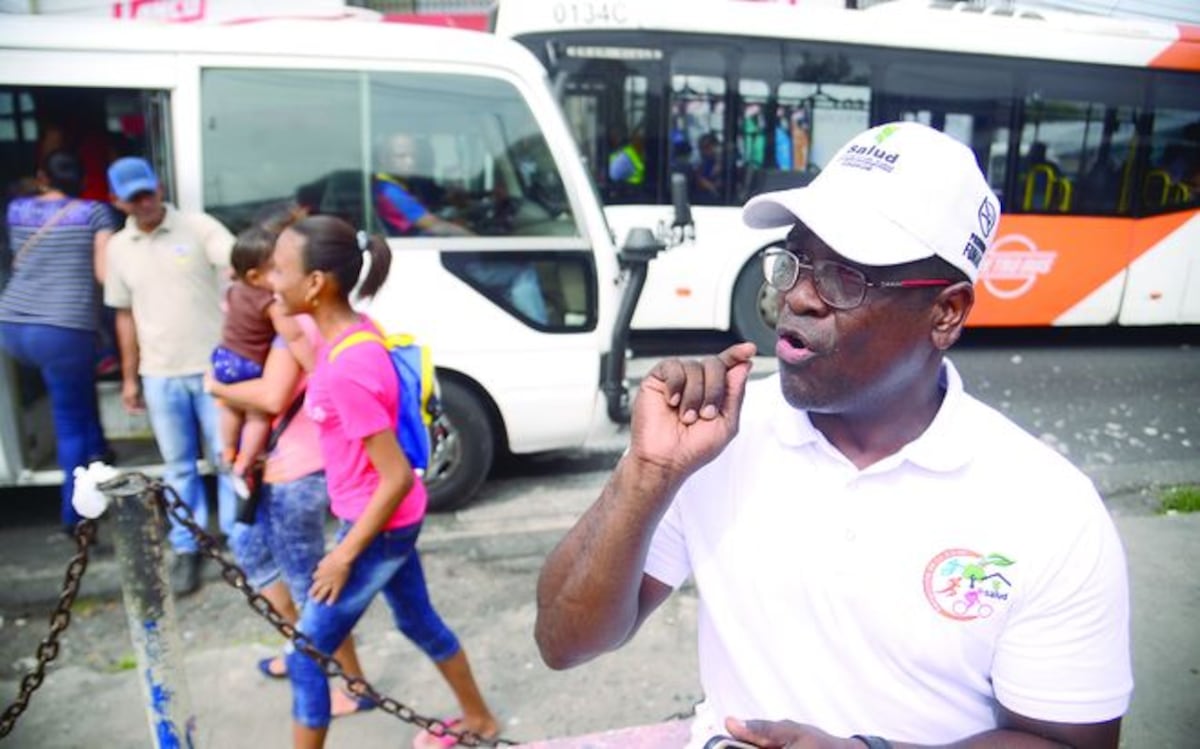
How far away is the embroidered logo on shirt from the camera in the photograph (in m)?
1.36

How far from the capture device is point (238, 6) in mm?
6633

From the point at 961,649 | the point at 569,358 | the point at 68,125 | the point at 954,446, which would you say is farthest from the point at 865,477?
the point at 68,125

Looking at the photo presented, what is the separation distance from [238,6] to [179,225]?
10.6 feet

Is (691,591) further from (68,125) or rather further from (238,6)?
(238,6)

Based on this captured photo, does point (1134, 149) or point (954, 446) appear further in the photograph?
point (1134, 149)

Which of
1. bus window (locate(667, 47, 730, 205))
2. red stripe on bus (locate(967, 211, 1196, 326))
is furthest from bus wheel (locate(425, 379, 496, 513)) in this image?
red stripe on bus (locate(967, 211, 1196, 326))

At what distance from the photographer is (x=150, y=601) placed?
2.26 meters

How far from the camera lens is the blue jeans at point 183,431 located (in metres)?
4.18

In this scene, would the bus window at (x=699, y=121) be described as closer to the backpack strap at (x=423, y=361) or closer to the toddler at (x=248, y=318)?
the toddler at (x=248, y=318)

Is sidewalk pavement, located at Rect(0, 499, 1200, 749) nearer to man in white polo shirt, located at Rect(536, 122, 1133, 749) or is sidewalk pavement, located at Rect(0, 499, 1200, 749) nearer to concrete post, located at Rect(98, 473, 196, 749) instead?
concrete post, located at Rect(98, 473, 196, 749)

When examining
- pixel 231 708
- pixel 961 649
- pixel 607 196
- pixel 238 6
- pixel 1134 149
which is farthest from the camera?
pixel 1134 149

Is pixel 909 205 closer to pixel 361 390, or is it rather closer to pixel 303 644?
pixel 361 390

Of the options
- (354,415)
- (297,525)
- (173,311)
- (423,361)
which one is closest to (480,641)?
(297,525)

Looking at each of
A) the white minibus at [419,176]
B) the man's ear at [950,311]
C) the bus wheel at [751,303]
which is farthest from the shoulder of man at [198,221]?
the bus wheel at [751,303]
